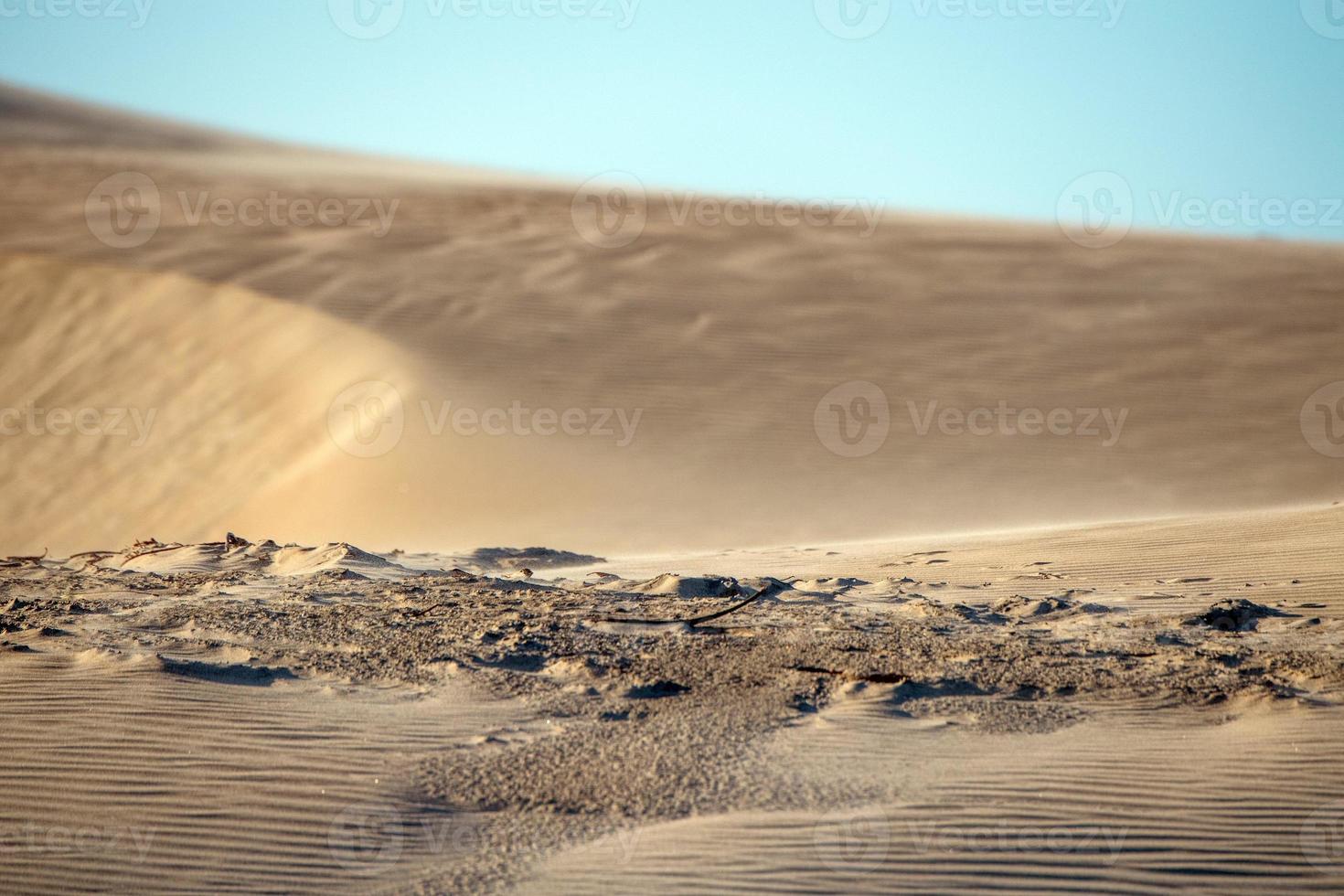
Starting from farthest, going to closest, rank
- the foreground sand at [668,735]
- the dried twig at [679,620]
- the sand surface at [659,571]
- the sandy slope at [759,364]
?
the sandy slope at [759,364], the dried twig at [679,620], the sand surface at [659,571], the foreground sand at [668,735]

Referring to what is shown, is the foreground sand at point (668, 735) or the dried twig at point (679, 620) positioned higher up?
the dried twig at point (679, 620)

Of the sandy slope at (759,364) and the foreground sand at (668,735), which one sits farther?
the sandy slope at (759,364)

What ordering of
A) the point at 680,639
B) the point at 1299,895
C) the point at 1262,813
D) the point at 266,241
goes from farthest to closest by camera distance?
1. the point at 266,241
2. the point at 680,639
3. the point at 1262,813
4. the point at 1299,895

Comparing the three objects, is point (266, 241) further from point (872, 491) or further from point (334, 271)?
point (872, 491)

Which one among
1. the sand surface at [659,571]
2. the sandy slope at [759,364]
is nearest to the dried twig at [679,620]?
the sand surface at [659,571]

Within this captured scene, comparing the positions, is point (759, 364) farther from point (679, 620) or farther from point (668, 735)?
point (668, 735)

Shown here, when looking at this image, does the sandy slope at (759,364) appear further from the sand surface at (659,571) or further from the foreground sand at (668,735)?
the foreground sand at (668,735)

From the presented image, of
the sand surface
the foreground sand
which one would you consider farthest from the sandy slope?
the foreground sand

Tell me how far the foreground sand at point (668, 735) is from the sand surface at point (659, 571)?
23 mm

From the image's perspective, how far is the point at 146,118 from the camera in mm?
63969

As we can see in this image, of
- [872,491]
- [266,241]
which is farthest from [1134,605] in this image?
[266,241]

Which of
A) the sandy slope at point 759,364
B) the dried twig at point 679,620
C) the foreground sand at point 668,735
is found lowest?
the foreground sand at point 668,735

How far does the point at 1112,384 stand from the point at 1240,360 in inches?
80.9

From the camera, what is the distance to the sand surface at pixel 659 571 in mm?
3850
